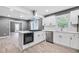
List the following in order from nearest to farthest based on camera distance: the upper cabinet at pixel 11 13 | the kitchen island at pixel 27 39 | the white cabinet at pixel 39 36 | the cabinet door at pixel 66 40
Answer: the upper cabinet at pixel 11 13 → the kitchen island at pixel 27 39 → the cabinet door at pixel 66 40 → the white cabinet at pixel 39 36

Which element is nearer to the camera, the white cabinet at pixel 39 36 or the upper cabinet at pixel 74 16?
the upper cabinet at pixel 74 16

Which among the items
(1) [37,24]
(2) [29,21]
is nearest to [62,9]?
(1) [37,24]

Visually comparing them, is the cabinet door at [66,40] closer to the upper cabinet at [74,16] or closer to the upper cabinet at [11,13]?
the upper cabinet at [74,16]

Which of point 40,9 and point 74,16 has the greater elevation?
point 40,9

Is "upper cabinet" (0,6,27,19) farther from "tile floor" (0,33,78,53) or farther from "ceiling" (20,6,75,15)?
"tile floor" (0,33,78,53)

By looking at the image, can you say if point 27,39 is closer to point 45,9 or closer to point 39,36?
point 39,36

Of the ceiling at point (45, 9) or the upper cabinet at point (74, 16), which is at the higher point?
the ceiling at point (45, 9)

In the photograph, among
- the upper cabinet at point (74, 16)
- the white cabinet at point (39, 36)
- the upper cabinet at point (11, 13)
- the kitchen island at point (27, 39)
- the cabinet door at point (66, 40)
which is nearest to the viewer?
the upper cabinet at point (11, 13)

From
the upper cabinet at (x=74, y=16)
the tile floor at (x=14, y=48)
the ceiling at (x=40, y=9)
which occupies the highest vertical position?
the ceiling at (x=40, y=9)

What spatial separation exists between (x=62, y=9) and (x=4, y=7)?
1.75m

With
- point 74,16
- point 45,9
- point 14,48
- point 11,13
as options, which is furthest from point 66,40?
point 11,13

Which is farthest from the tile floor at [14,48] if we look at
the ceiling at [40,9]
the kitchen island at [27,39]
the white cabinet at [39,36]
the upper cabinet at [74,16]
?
the upper cabinet at [74,16]

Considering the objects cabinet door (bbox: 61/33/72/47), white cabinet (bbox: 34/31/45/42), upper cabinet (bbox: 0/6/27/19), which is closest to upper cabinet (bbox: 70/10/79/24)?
cabinet door (bbox: 61/33/72/47)

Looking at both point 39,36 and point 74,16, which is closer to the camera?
point 74,16
